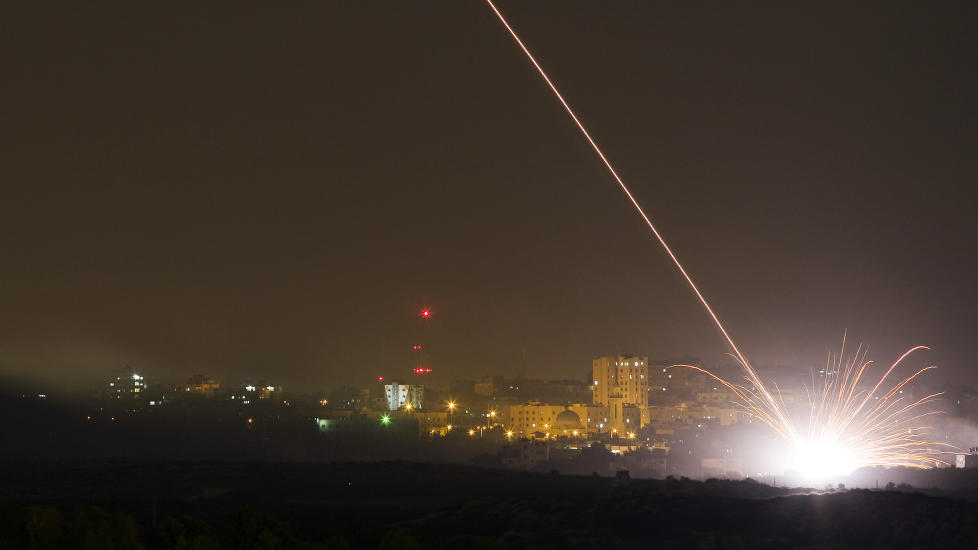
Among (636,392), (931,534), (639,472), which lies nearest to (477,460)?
(639,472)

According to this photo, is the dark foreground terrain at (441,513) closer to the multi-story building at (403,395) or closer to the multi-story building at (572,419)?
the multi-story building at (572,419)

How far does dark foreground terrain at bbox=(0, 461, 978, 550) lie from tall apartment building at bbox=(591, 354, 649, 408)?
4699cm

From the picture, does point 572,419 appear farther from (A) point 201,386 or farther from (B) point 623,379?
(A) point 201,386

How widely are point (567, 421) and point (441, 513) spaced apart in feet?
175

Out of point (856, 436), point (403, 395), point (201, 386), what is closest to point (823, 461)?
point (856, 436)

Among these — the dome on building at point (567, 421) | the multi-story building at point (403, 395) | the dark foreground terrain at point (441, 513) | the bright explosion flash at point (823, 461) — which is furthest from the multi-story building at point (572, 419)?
the dark foreground terrain at point (441, 513)

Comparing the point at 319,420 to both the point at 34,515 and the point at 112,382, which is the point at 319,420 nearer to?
the point at 112,382

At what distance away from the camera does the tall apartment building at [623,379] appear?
100m

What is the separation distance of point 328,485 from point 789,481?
2581 cm

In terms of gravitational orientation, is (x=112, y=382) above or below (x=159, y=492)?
above

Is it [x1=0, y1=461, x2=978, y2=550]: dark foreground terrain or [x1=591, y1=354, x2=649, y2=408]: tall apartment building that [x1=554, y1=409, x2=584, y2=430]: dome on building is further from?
[x1=0, y1=461, x2=978, y2=550]: dark foreground terrain

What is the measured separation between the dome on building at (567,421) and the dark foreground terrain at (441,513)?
35.7 m

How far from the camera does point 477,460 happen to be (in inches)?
2820

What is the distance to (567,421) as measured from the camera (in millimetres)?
90562
